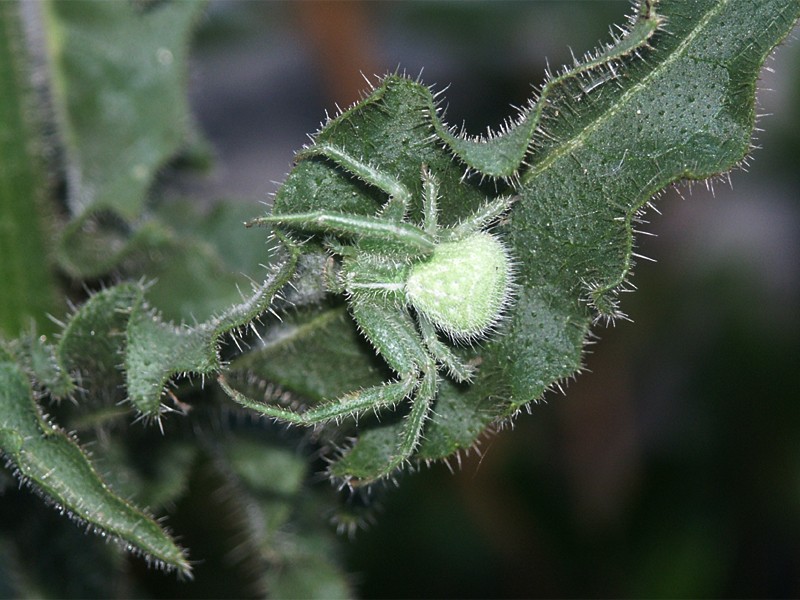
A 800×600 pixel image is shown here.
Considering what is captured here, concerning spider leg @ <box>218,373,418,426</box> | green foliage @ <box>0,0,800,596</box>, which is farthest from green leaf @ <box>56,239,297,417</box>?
spider leg @ <box>218,373,418,426</box>

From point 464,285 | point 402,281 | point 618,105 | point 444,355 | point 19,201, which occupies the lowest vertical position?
point 444,355

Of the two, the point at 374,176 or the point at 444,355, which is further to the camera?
the point at 444,355

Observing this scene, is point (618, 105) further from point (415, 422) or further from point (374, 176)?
point (415, 422)

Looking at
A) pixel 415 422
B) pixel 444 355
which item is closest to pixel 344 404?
pixel 415 422

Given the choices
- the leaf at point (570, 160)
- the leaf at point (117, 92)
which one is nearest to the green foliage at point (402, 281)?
the leaf at point (570, 160)

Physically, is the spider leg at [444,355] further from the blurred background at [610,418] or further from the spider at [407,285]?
the blurred background at [610,418]

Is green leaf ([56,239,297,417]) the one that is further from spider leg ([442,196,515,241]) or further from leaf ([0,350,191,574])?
spider leg ([442,196,515,241])

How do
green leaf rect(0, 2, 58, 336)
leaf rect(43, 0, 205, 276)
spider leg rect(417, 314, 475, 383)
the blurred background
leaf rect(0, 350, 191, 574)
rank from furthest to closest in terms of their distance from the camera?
1. the blurred background
2. leaf rect(43, 0, 205, 276)
3. green leaf rect(0, 2, 58, 336)
4. spider leg rect(417, 314, 475, 383)
5. leaf rect(0, 350, 191, 574)

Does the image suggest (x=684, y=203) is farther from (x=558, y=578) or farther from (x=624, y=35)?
(x=624, y=35)
